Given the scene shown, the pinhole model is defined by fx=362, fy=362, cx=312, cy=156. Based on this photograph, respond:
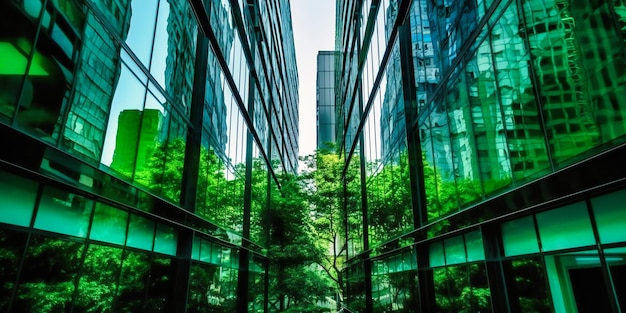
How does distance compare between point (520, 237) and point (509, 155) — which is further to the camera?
point (509, 155)

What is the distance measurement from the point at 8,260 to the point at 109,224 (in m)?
2.72

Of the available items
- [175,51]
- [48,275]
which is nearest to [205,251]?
[175,51]

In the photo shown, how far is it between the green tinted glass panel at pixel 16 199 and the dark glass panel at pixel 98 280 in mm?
1803

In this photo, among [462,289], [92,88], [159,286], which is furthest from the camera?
[462,289]

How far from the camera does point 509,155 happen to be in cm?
823

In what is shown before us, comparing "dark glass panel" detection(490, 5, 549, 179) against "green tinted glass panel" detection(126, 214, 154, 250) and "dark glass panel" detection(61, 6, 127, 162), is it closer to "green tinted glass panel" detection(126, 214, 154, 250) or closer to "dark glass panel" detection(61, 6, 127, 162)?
"dark glass panel" detection(61, 6, 127, 162)

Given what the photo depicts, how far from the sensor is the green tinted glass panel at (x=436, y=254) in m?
12.3

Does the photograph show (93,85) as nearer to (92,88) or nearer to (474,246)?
(92,88)

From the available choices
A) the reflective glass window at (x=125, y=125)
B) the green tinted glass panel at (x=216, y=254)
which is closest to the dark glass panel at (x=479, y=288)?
the reflective glass window at (x=125, y=125)

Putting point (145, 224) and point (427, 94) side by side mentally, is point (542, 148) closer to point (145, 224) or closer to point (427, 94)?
point (427, 94)

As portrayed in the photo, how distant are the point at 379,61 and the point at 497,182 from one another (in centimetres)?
1394

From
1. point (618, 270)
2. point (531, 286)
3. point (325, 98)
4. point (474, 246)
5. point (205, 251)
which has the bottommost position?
point (531, 286)

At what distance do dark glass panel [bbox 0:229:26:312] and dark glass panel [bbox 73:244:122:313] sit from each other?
5.23 ft

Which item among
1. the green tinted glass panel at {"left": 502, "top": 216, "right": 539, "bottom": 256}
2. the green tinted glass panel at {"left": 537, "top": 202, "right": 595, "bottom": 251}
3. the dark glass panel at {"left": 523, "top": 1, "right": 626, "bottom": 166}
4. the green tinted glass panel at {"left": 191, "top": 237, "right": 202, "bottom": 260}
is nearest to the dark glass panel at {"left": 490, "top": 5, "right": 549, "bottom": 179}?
the dark glass panel at {"left": 523, "top": 1, "right": 626, "bottom": 166}
